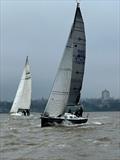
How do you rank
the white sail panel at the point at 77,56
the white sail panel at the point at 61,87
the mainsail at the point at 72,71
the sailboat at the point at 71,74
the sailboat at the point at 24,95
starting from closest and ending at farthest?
the white sail panel at the point at 61,87 → the sailboat at the point at 71,74 → the mainsail at the point at 72,71 → the white sail panel at the point at 77,56 → the sailboat at the point at 24,95

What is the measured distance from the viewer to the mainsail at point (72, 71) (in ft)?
160

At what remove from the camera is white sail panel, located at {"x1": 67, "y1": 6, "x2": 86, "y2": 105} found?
164 feet

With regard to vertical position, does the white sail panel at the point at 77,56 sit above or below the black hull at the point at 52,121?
above

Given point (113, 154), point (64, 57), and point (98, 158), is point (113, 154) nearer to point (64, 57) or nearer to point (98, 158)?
point (98, 158)

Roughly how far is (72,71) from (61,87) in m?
2.01

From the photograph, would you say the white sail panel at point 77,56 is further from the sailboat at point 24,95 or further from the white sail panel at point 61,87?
the sailboat at point 24,95

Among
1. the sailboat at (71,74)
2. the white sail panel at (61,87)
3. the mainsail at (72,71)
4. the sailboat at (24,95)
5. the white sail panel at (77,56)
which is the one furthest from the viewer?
the sailboat at (24,95)

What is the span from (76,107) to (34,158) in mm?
26804

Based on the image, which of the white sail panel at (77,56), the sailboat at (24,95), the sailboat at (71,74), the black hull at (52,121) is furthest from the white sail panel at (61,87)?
the sailboat at (24,95)

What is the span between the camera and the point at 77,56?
165 feet

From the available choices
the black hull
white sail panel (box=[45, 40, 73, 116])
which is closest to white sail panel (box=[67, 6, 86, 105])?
white sail panel (box=[45, 40, 73, 116])

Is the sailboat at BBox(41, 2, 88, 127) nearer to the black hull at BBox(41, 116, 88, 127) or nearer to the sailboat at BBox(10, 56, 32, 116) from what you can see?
the black hull at BBox(41, 116, 88, 127)

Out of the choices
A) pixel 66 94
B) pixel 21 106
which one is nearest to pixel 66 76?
pixel 66 94

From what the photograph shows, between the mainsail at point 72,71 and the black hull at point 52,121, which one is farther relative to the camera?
the mainsail at point 72,71
